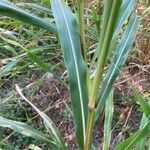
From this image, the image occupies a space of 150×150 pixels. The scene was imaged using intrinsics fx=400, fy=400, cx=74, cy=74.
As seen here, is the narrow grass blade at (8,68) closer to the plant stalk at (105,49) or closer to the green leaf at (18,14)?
the green leaf at (18,14)

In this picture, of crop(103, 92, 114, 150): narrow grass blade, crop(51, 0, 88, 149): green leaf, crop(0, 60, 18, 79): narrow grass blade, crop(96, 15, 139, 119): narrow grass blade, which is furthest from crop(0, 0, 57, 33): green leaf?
crop(0, 60, 18, 79): narrow grass blade

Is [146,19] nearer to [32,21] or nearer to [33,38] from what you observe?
[33,38]

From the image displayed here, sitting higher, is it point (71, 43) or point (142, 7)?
point (71, 43)

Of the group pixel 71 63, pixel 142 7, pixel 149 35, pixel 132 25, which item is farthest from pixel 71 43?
pixel 142 7

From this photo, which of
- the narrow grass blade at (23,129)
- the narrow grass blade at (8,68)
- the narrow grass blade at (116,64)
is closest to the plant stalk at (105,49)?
the narrow grass blade at (116,64)

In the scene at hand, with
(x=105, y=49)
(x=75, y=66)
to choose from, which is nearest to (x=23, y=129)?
(x=75, y=66)

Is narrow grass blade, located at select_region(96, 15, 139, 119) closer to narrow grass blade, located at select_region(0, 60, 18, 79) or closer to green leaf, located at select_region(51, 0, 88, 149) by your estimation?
green leaf, located at select_region(51, 0, 88, 149)

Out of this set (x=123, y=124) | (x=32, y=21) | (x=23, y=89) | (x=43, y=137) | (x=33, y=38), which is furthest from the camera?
(x=33, y=38)
